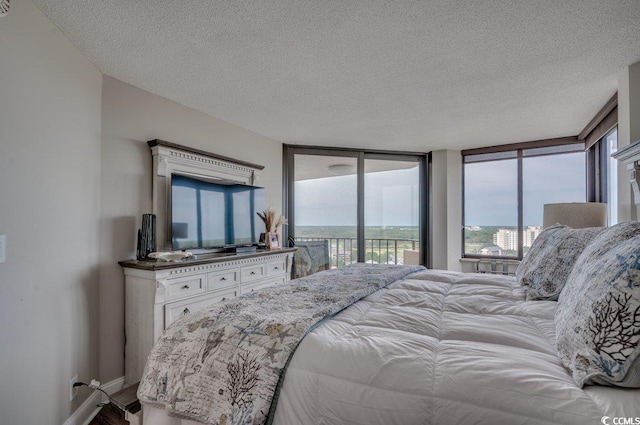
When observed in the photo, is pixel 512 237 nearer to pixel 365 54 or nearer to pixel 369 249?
pixel 369 249

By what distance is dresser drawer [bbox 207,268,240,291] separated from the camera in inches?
103

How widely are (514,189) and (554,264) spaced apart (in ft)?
11.2

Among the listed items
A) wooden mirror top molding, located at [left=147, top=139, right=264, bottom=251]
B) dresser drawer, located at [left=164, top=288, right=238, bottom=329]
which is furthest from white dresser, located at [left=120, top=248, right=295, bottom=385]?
wooden mirror top molding, located at [left=147, top=139, right=264, bottom=251]

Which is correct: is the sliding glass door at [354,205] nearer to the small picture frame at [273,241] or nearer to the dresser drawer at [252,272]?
the small picture frame at [273,241]

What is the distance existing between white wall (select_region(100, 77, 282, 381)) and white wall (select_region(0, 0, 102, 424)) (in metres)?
0.08

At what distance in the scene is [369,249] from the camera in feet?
15.6

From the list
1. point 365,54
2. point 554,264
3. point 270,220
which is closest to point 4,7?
point 365,54

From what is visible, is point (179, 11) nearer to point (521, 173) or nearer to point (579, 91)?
point (579, 91)

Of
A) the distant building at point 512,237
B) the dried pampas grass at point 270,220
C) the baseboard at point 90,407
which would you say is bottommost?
the baseboard at point 90,407

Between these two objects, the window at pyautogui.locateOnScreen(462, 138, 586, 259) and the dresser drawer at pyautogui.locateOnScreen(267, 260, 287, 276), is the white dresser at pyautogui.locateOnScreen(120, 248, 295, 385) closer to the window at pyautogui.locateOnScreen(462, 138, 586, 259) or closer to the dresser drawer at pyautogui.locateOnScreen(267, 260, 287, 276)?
the dresser drawer at pyautogui.locateOnScreen(267, 260, 287, 276)

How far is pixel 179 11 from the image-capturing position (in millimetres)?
1622

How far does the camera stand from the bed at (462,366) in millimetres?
730

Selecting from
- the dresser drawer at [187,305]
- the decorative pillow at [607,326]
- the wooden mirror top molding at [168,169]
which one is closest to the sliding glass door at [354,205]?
the wooden mirror top molding at [168,169]

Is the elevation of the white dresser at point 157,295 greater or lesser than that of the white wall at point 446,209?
lesser
